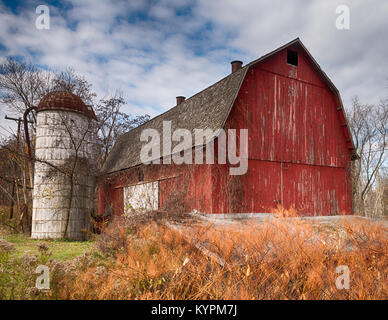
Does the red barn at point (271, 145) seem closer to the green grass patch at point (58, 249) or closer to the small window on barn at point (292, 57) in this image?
the small window on barn at point (292, 57)

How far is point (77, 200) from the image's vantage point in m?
13.0

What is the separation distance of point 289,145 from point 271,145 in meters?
0.95

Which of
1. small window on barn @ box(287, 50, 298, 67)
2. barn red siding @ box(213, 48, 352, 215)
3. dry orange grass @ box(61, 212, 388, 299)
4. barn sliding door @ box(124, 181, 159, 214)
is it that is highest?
small window on barn @ box(287, 50, 298, 67)

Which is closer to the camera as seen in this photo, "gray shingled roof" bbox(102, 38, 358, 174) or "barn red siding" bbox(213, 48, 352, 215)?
"gray shingled roof" bbox(102, 38, 358, 174)

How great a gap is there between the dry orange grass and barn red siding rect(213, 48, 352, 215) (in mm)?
5407

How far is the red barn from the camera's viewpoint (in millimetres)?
11172

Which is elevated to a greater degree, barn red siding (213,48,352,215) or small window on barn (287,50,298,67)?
small window on barn (287,50,298,67)

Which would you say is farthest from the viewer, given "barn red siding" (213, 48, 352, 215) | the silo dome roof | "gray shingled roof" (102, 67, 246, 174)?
the silo dome roof

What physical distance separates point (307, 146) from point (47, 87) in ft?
55.2

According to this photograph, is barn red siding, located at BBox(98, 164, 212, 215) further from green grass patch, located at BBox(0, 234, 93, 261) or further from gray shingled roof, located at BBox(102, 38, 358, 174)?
green grass patch, located at BBox(0, 234, 93, 261)

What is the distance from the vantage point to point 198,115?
12875 millimetres

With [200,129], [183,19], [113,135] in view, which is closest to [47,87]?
[113,135]

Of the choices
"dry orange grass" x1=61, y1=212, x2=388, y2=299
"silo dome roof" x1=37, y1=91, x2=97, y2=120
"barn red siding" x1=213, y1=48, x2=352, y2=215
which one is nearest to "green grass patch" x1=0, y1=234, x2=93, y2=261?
"dry orange grass" x1=61, y1=212, x2=388, y2=299

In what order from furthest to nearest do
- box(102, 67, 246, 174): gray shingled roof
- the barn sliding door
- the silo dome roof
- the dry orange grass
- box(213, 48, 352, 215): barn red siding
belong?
the silo dome roof, the barn sliding door, box(213, 48, 352, 215): barn red siding, box(102, 67, 246, 174): gray shingled roof, the dry orange grass
